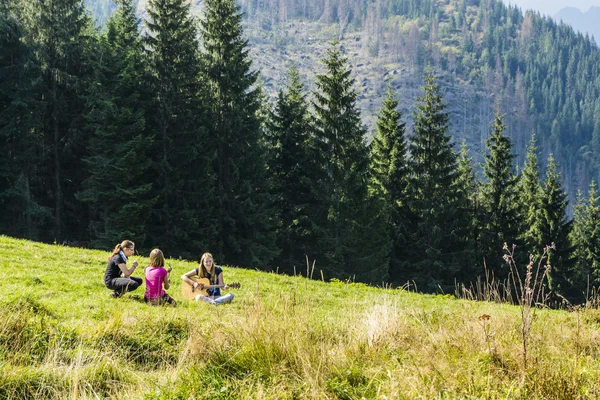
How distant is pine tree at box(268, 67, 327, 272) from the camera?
129 feet

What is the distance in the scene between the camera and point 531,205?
49.1 meters

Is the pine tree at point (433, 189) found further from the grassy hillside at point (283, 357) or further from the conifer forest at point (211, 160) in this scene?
the grassy hillside at point (283, 357)

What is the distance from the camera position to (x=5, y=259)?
43.8 feet

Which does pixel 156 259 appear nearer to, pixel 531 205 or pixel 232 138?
pixel 232 138

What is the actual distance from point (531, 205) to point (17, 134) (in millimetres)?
47166

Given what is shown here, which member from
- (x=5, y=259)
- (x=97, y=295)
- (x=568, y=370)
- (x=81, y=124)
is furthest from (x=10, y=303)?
(x=81, y=124)

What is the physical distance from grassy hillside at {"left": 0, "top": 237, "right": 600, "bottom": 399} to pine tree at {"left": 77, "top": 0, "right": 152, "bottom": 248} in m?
21.1

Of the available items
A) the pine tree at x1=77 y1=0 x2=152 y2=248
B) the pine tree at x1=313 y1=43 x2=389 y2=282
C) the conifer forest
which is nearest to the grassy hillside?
the pine tree at x1=77 y1=0 x2=152 y2=248

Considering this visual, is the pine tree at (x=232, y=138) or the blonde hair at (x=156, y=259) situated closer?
the blonde hair at (x=156, y=259)

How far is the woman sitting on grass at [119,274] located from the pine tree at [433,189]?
31.1m

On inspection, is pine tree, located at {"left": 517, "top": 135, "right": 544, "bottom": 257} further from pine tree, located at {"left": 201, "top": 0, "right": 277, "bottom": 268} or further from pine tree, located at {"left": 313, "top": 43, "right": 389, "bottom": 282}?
pine tree, located at {"left": 201, "top": 0, "right": 277, "bottom": 268}

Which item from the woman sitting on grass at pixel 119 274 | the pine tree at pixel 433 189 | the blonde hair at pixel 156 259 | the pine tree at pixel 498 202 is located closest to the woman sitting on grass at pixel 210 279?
the blonde hair at pixel 156 259

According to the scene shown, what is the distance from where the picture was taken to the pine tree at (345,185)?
35531 mm

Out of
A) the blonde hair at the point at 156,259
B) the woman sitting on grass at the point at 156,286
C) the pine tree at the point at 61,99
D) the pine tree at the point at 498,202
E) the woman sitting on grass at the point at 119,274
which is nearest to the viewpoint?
the woman sitting on grass at the point at 156,286
